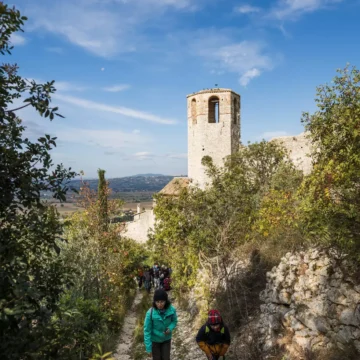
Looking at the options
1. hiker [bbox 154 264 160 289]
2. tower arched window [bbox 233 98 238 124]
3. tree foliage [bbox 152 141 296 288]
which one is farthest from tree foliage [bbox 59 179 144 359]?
tower arched window [bbox 233 98 238 124]

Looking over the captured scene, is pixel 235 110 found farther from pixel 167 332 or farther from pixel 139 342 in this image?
pixel 167 332

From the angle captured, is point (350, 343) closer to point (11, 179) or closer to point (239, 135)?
point (11, 179)

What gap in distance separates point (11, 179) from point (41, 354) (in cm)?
184

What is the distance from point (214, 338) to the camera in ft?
20.5

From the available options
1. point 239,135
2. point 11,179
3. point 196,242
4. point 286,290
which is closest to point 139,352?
point 196,242

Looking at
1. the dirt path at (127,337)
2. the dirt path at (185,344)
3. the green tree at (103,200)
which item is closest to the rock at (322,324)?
the dirt path at (185,344)

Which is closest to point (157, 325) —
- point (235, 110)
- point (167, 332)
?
point (167, 332)

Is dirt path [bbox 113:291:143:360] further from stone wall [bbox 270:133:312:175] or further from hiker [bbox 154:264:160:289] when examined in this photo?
stone wall [bbox 270:133:312:175]

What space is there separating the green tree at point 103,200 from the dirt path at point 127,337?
4.39 metres

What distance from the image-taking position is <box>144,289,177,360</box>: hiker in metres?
6.27

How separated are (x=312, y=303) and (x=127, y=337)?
7.76 metres

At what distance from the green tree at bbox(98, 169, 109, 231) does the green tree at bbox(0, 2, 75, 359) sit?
482 inches

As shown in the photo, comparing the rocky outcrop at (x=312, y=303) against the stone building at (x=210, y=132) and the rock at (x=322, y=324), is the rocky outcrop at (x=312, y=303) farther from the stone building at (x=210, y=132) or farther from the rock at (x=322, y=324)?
the stone building at (x=210, y=132)

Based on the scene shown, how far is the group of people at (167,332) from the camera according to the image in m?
6.17
